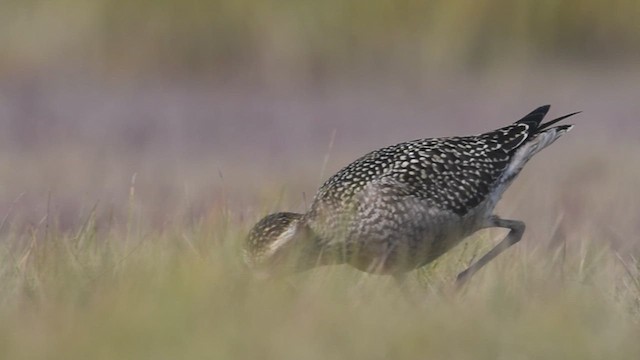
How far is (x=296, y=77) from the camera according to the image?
11.7 m

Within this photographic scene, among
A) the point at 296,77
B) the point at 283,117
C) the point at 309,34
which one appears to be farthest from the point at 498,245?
the point at 309,34

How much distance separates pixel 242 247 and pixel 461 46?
5.76m

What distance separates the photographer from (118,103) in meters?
11.3

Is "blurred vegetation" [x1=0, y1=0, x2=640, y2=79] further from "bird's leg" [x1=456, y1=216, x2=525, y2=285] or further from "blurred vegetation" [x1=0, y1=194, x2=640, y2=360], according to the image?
"blurred vegetation" [x1=0, y1=194, x2=640, y2=360]

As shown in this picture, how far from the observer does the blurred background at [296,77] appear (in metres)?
10.9

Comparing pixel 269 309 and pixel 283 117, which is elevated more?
pixel 269 309

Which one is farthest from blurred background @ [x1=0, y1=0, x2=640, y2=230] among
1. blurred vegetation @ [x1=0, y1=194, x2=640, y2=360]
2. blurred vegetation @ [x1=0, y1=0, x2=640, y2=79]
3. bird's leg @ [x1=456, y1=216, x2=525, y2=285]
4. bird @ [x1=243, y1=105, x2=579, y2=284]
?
blurred vegetation @ [x1=0, y1=194, x2=640, y2=360]

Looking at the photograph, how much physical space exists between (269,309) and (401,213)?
1.47 metres

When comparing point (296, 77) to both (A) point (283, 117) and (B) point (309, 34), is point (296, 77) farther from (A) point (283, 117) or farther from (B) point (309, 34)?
(A) point (283, 117)

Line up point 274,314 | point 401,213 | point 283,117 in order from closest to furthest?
1. point 274,314
2. point 401,213
3. point 283,117

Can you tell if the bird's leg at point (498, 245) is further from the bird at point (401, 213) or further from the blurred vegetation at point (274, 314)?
the blurred vegetation at point (274, 314)

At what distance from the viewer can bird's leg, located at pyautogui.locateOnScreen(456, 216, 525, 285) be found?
6.39m

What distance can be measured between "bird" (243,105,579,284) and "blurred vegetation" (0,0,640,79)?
455 centimetres

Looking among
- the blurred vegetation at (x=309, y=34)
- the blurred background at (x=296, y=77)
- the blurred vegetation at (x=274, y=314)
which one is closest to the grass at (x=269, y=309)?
the blurred vegetation at (x=274, y=314)
